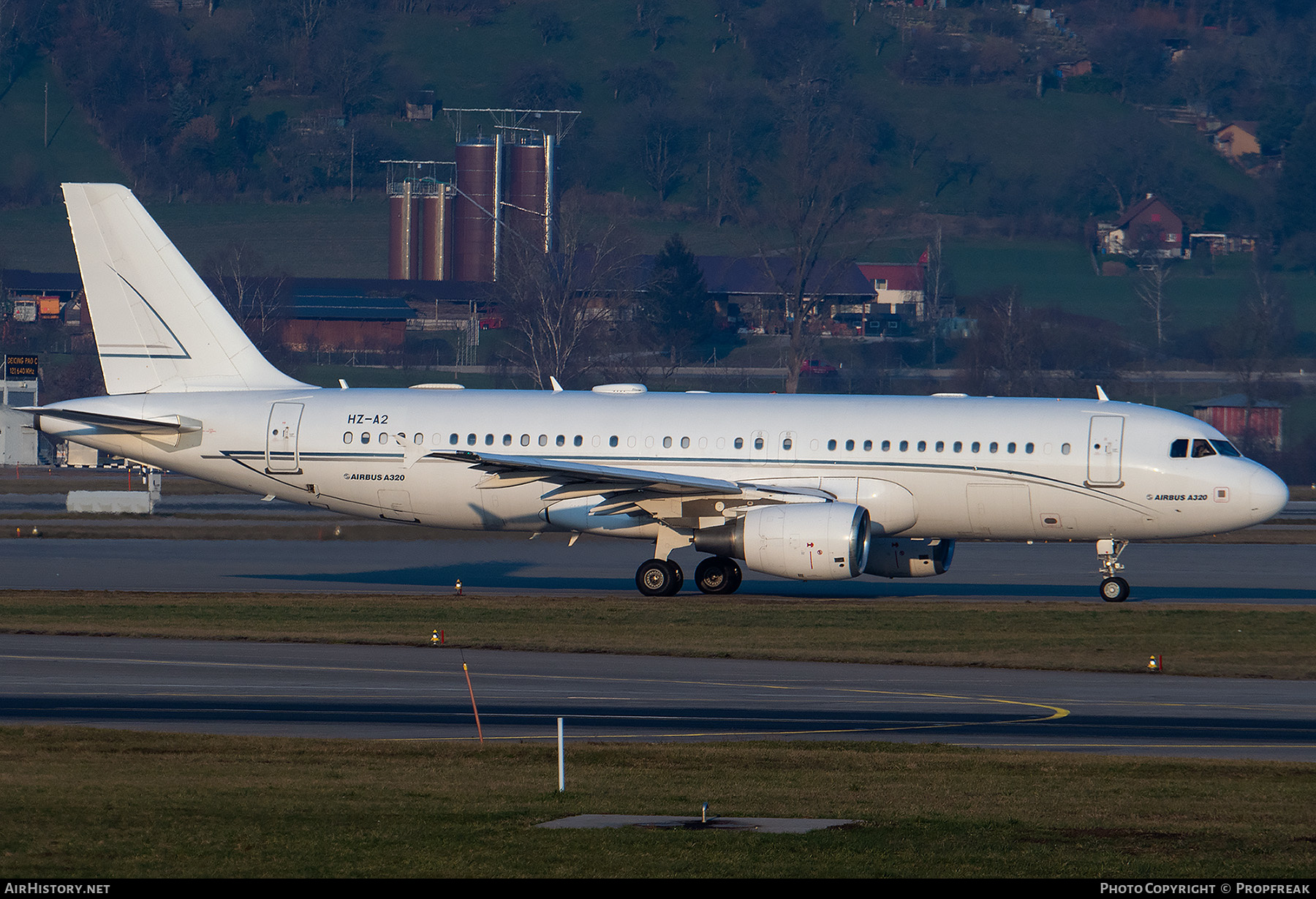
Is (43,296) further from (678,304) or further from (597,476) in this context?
(597,476)

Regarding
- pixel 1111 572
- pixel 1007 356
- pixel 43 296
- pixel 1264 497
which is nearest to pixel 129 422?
pixel 1111 572

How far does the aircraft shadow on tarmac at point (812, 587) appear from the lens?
36.7 m

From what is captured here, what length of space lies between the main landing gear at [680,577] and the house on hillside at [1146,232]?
150 meters

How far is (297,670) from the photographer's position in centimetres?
2473

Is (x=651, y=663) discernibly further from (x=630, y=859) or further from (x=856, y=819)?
(x=630, y=859)

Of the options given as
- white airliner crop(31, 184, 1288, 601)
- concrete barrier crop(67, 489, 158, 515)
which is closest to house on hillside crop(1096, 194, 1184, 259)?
concrete barrier crop(67, 489, 158, 515)

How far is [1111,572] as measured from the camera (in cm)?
3553

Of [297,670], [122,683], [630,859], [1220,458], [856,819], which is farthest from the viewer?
[1220,458]

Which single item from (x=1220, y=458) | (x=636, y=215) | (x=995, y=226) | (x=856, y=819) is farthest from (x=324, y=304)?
(x=856, y=819)

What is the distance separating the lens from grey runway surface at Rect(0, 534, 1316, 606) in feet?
122

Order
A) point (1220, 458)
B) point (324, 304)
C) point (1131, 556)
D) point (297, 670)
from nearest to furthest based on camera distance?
point (297, 670) < point (1220, 458) < point (1131, 556) < point (324, 304)

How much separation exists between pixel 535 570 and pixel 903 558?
10.1 m

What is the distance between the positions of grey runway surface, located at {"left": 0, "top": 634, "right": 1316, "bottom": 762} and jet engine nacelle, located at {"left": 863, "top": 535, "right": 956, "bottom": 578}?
371 inches

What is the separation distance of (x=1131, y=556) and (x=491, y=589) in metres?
19.8
